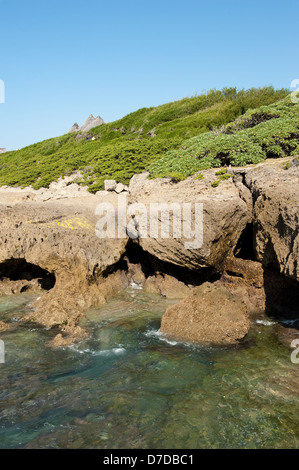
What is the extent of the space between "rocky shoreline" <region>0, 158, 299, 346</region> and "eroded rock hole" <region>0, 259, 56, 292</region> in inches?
2.0

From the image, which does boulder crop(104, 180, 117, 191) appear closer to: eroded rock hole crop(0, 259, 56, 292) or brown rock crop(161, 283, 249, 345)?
eroded rock hole crop(0, 259, 56, 292)

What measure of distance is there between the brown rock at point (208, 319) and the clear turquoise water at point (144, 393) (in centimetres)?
52

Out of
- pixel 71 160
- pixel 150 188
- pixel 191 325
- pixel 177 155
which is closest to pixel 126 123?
pixel 71 160

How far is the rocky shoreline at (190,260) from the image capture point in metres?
11.3

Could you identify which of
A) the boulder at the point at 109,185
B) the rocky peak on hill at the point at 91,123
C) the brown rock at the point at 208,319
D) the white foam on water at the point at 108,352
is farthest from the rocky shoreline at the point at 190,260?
the rocky peak on hill at the point at 91,123

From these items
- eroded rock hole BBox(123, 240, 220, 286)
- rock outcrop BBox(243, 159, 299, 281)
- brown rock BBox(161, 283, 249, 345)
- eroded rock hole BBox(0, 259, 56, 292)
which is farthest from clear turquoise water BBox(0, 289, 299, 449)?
eroded rock hole BBox(0, 259, 56, 292)

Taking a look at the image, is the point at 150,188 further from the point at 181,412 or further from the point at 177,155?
the point at 181,412

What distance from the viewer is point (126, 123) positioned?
39750 millimetres

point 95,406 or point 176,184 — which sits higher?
point 176,184

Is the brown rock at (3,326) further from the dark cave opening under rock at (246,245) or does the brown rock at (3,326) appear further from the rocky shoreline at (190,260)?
the dark cave opening under rock at (246,245)

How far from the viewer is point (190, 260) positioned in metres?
14.3

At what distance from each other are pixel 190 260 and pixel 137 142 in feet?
59.1
